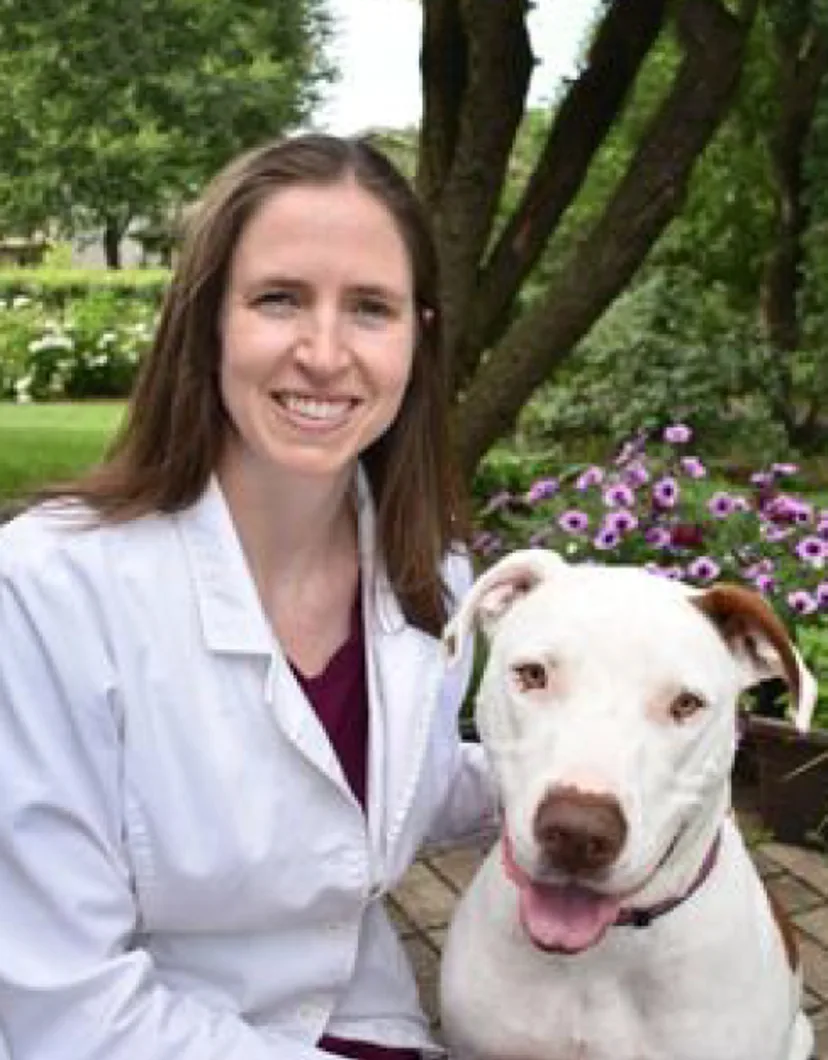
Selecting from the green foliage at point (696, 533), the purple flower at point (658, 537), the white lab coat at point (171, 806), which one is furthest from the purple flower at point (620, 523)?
the white lab coat at point (171, 806)

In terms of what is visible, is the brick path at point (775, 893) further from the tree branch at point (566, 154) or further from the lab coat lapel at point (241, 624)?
the tree branch at point (566, 154)

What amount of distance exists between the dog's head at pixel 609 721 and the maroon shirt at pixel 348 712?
345mm

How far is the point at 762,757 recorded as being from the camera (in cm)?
434

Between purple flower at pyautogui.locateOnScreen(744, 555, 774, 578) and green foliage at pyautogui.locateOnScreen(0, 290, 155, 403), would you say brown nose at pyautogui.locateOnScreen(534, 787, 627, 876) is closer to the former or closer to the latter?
purple flower at pyautogui.locateOnScreen(744, 555, 774, 578)

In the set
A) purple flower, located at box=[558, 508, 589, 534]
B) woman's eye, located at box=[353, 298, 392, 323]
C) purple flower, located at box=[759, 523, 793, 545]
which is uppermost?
woman's eye, located at box=[353, 298, 392, 323]

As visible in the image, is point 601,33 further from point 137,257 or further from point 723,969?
point 137,257

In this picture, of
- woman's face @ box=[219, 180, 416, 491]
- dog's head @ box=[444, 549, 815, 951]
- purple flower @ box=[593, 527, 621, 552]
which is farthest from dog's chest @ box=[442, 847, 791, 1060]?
purple flower @ box=[593, 527, 621, 552]

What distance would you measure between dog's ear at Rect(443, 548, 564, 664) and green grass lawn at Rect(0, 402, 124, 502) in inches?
245

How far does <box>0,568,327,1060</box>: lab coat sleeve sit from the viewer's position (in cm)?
208

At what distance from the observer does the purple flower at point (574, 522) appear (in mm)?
5156

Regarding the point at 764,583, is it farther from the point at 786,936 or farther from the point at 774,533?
the point at 786,936

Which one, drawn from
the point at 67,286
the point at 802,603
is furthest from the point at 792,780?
the point at 67,286

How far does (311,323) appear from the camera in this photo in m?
2.23

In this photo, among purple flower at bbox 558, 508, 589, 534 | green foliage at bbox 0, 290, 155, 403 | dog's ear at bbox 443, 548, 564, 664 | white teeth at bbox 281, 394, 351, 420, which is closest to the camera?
dog's ear at bbox 443, 548, 564, 664
